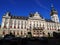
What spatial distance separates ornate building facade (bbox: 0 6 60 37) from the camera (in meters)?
55.8

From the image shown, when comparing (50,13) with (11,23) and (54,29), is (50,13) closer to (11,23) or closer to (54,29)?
(54,29)

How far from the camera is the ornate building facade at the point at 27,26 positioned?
183 feet

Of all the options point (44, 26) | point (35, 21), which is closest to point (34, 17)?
point (35, 21)

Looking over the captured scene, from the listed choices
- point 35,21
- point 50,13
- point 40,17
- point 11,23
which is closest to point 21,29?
point 11,23

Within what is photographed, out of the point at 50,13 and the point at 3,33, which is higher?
the point at 50,13

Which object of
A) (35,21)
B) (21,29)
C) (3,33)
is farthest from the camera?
(35,21)

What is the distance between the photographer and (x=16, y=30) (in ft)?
187

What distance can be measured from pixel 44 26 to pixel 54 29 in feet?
26.5

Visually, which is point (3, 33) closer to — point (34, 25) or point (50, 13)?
point (34, 25)

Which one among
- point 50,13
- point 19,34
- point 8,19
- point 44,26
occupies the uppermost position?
point 50,13

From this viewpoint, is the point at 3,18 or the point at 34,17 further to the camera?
the point at 34,17

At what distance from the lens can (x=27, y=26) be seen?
195 feet

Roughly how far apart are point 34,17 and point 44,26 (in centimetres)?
882

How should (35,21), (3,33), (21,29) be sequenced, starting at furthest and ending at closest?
(35,21), (21,29), (3,33)
